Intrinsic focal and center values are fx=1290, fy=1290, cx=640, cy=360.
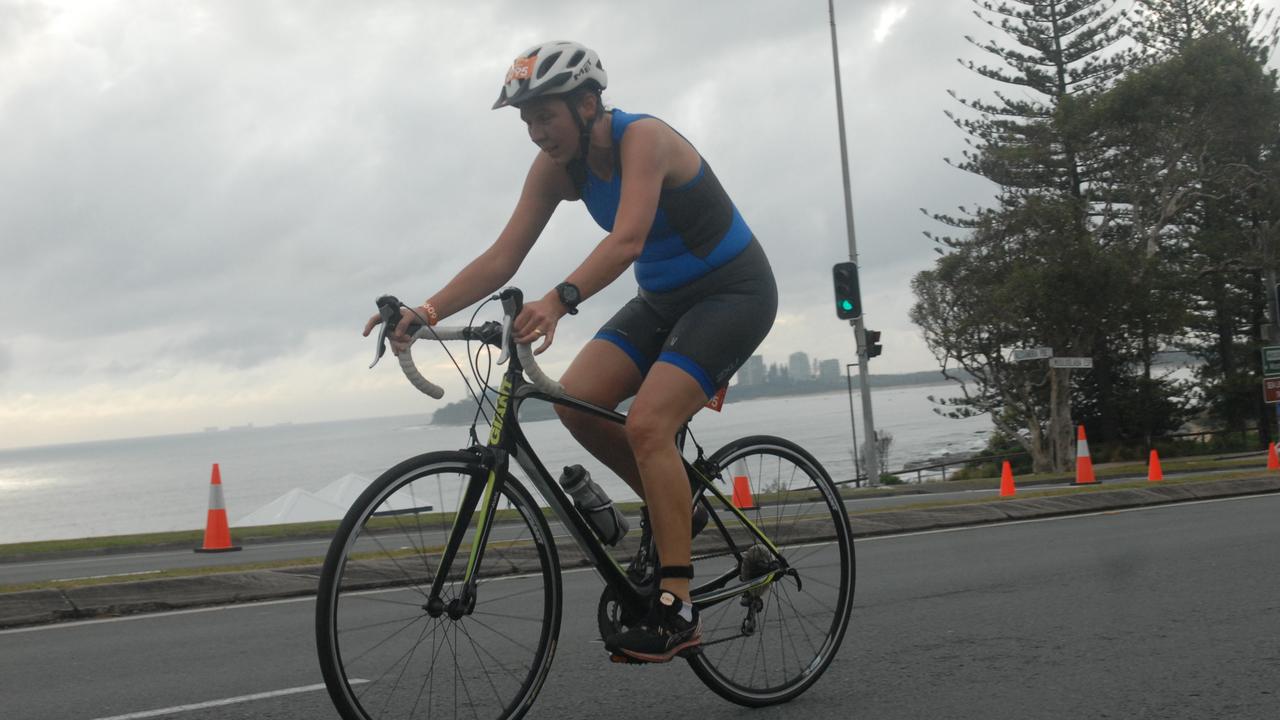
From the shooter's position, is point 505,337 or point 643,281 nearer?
point 505,337

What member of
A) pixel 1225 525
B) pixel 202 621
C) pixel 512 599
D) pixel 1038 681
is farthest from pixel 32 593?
pixel 1225 525

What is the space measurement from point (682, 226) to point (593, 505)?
935mm

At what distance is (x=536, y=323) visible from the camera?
11.0ft

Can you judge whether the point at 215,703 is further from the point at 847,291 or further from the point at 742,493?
the point at 847,291

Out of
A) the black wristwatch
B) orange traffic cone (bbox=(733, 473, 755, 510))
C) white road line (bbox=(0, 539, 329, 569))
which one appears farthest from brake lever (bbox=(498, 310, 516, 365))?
white road line (bbox=(0, 539, 329, 569))

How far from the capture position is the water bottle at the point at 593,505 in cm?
371

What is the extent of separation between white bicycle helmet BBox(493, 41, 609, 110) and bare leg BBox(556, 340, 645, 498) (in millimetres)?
854

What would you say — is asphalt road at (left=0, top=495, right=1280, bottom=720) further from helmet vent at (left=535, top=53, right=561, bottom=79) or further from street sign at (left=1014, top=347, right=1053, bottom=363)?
street sign at (left=1014, top=347, right=1053, bottom=363)

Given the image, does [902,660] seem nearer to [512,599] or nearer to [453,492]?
[512,599]

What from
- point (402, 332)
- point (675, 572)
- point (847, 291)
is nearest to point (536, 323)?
point (402, 332)

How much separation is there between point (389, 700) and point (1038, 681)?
2.30 m

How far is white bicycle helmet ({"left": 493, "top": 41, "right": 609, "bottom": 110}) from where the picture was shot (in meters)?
3.62

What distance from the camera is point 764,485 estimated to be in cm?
462

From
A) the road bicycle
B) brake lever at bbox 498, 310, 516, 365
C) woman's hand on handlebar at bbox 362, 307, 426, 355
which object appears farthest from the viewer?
woman's hand on handlebar at bbox 362, 307, 426, 355
